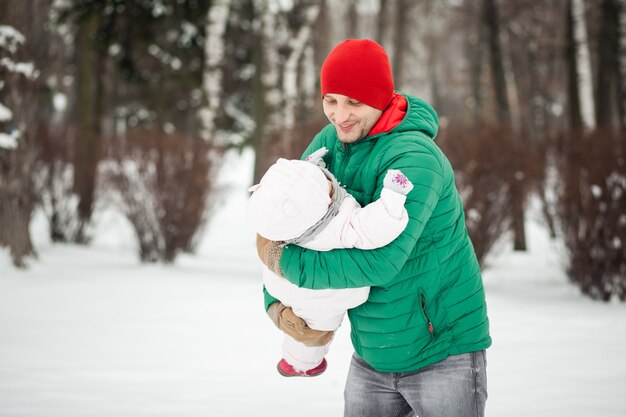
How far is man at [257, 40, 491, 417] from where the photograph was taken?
1.69 m

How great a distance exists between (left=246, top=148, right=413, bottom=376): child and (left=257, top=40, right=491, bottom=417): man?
63mm

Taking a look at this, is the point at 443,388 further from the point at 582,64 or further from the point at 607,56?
the point at 607,56

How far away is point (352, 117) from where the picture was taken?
1.82 m

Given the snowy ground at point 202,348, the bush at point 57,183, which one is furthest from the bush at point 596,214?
the bush at point 57,183

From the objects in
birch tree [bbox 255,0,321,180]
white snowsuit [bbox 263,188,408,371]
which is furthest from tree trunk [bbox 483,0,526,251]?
white snowsuit [bbox 263,188,408,371]

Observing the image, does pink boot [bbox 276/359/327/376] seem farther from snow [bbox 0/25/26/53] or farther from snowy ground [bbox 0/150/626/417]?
snow [bbox 0/25/26/53]

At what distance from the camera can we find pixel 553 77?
1024 inches

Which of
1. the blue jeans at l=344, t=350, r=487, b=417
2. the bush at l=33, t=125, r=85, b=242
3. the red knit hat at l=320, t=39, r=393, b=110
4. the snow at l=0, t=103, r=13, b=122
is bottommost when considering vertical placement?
the bush at l=33, t=125, r=85, b=242

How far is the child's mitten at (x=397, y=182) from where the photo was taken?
1.57 metres

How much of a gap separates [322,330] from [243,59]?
21737 millimetres

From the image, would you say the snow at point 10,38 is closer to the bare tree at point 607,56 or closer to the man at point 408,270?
the man at point 408,270

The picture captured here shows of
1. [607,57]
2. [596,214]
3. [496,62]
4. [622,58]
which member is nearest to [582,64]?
[496,62]

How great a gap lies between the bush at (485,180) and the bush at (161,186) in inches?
124

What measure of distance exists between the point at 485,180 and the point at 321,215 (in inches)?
237
